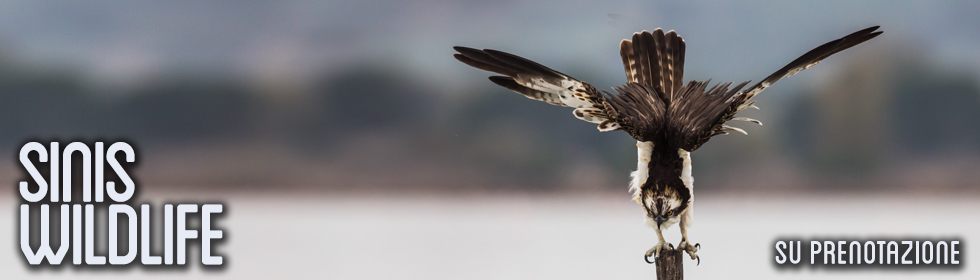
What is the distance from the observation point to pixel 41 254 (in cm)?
Result: 356

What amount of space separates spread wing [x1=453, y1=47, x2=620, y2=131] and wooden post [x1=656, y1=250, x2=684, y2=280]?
0.67m

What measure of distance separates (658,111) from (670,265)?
74cm

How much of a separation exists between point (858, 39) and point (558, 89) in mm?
1458

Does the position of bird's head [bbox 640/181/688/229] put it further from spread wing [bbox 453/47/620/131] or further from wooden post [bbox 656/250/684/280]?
spread wing [bbox 453/47/620/131]

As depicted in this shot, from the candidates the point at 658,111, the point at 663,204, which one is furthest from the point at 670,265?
the point at 658,111

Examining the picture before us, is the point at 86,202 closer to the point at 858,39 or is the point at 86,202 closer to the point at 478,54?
the point at 478,54

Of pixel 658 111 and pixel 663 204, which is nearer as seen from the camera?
pixel 663 204

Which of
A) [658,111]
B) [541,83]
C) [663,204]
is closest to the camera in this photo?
[663,204]

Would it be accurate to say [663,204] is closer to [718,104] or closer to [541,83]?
[718,104]

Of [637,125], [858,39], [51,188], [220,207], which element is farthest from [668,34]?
[51,188]

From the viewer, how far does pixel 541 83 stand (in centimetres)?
322

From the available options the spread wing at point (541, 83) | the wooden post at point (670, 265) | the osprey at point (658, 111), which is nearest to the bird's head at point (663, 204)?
the osprey at point (658, 111)

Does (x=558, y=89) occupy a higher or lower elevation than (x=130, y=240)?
higher

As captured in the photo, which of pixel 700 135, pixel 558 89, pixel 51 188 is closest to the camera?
pixel 700 135
